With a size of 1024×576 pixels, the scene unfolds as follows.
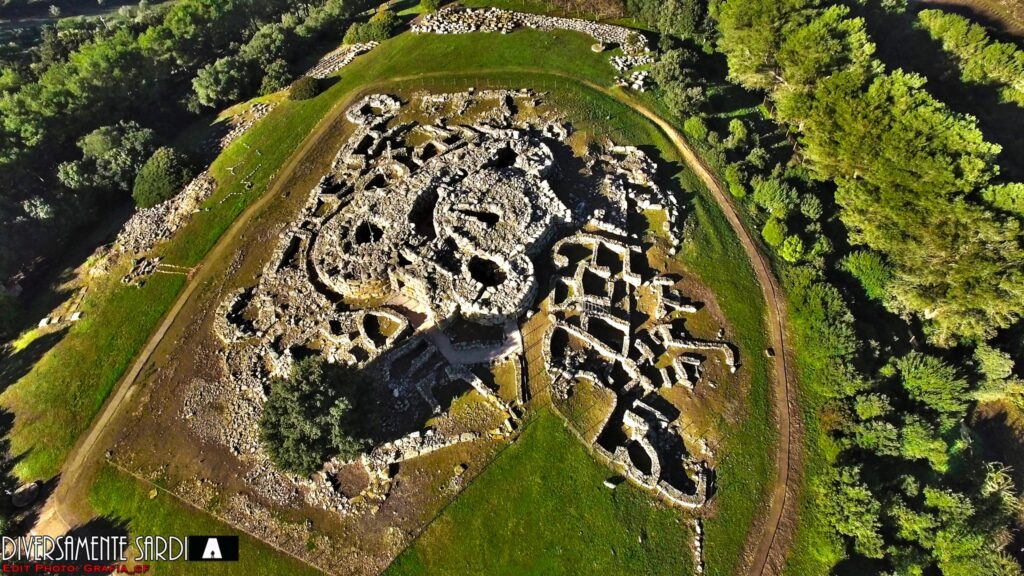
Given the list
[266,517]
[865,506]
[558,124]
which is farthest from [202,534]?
[558,124]

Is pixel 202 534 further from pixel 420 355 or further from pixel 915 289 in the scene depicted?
pixel 915 289

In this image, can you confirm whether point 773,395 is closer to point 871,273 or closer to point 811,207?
point 871,273

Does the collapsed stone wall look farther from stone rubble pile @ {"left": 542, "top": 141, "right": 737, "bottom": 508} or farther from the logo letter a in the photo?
the logo letter a

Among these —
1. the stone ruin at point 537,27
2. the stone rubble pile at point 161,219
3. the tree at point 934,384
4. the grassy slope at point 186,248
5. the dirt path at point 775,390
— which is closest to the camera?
the dirt path at point 775,390

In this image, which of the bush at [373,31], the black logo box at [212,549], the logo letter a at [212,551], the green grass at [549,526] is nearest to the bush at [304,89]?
the bush at [373,31]

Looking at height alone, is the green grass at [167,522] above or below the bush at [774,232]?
below

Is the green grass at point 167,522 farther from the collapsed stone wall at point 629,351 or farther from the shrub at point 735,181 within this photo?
the shrub at point 735,181

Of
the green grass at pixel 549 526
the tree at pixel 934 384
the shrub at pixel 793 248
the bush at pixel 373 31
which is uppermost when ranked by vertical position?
the bush at pixel 373 31
